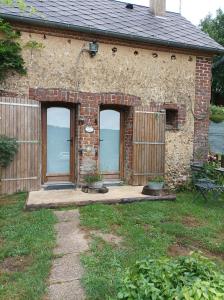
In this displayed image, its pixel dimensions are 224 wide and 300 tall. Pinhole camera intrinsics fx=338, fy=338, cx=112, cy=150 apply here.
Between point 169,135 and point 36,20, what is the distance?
4262mm

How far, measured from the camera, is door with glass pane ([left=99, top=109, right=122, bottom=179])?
340 inches

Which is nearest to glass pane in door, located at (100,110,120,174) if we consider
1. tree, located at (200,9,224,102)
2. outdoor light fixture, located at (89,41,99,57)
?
outdoor light fixture, located at (89,41,99,57)

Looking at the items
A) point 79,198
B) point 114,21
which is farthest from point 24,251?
point 114,21

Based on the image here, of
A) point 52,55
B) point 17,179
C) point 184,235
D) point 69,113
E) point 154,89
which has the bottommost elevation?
point 184,235

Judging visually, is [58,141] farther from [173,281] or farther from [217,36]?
[217,36]

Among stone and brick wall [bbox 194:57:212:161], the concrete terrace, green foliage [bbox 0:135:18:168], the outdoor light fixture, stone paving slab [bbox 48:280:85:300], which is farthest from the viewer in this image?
stone and brick wall [bbox 194:57:212:161]

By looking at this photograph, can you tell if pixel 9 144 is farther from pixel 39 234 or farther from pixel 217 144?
pixel 217 144

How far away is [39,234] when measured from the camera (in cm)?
493

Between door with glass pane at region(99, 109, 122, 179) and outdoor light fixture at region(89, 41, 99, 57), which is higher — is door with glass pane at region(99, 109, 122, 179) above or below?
below

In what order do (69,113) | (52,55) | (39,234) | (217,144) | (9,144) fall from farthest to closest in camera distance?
(217,144) → (69,113) → (52,55) → (9,144) → (39,234)

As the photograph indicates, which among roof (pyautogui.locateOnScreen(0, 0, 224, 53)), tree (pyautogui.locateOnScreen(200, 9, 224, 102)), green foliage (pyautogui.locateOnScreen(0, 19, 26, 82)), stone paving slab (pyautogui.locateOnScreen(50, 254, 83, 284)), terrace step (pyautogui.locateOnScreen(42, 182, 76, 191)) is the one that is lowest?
stone paving slab (pyautogui.locateOnScreen(50, 254, 83, 284))

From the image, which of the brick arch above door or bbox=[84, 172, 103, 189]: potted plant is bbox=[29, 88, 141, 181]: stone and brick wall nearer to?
the brick arch above door

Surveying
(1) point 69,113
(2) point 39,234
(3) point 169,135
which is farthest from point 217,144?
(2) point 39,234

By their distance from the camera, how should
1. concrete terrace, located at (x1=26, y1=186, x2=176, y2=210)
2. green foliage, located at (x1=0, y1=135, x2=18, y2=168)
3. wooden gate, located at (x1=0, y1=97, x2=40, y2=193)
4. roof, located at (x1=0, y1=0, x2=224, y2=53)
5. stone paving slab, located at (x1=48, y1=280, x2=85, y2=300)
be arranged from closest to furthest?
stone paving slab, located at (x1=48, y1=280, x2=85, y2=300) → concrete terrace, located at (x1=26, y1=186, x2=176, y2=210) → green foliage, located at (x1=0, y1=135, x2=18, y2=168) → wooden gate, located at (x1=0, y1=97, x2=40, y2=193) → roof, located at (x1=0, y1=0, x2=224, y2=53)
